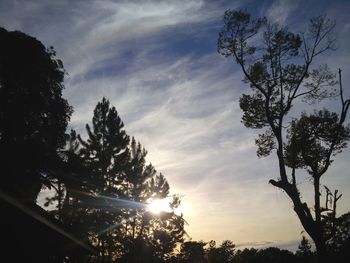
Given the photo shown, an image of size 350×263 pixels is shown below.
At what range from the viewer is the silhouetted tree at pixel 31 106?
70.6ft

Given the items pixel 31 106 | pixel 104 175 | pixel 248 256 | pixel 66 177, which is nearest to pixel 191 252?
pixel 248 256

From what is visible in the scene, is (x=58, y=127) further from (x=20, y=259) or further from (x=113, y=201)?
(x=20, y=259)

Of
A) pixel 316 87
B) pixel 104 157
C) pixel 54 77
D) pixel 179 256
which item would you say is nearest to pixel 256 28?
pixel 316 87

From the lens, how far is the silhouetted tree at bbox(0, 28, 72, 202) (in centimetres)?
2153

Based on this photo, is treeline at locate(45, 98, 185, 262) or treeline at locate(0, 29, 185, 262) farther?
treeline at locate(45, 98, 185, 262)

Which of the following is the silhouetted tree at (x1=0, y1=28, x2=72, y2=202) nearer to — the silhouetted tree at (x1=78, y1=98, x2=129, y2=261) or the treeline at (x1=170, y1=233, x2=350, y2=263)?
the silhouetted tree at (x1=78, y1=98, x2=129, y2=261)

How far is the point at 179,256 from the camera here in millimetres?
44281

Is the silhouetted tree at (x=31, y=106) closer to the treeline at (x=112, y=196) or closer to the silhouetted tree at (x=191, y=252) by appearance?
the treeline at (x=112, y=196)

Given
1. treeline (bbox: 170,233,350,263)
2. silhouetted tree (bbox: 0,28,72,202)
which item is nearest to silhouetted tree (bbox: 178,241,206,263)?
treeline (bbox: 170,233,350,263)

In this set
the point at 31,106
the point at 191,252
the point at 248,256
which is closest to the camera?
the point at 31,106

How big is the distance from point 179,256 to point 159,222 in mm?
7867

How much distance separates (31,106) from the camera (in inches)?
897

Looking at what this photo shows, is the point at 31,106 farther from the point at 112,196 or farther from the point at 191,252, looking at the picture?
the point at 191,252

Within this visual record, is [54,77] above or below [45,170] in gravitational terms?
above
